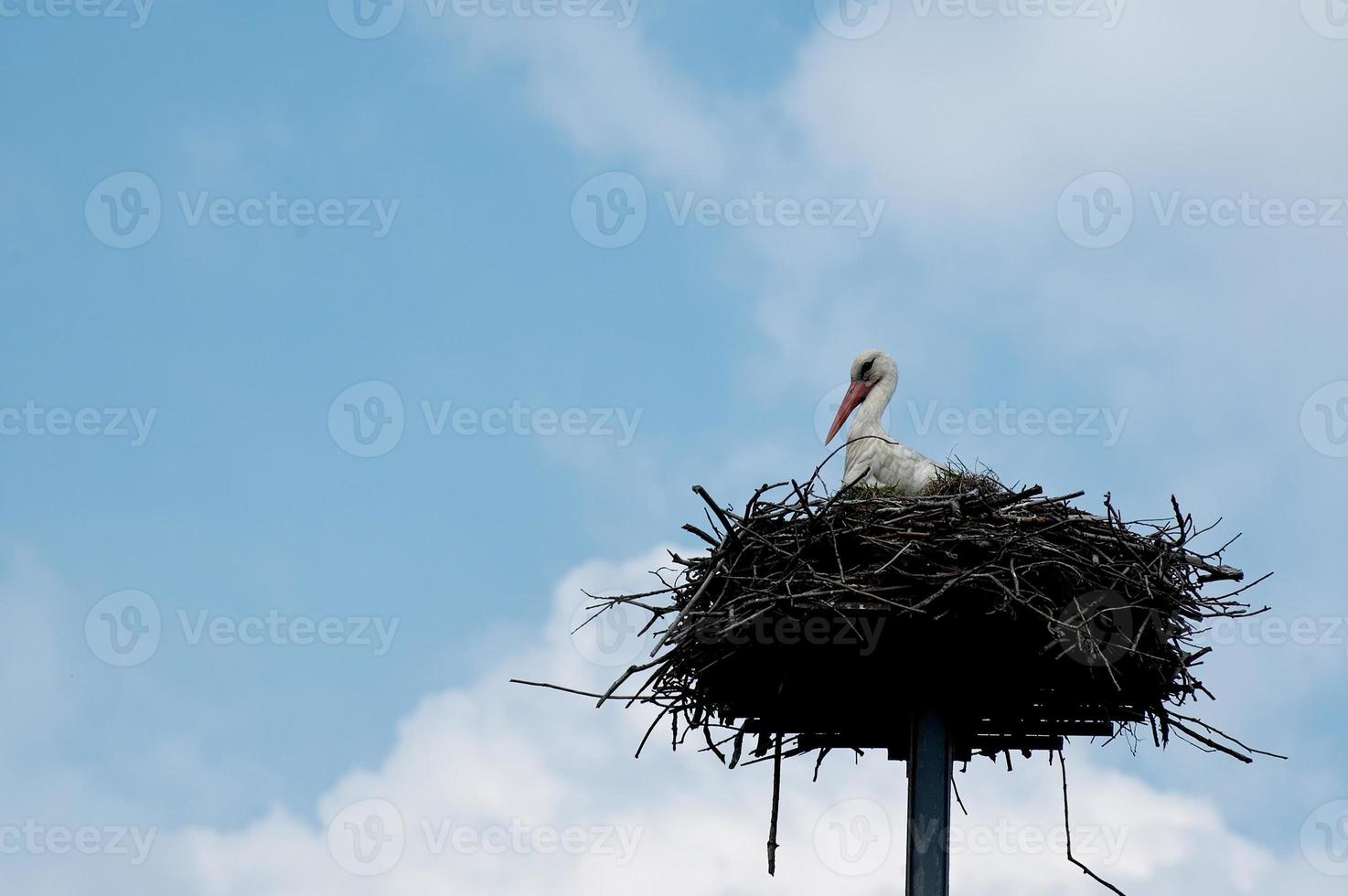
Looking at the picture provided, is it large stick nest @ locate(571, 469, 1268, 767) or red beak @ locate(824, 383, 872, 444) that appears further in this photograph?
red beak @ locate(824, 383, 872, 444)

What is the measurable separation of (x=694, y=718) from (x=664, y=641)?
0.56m

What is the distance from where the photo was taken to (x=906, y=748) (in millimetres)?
7461

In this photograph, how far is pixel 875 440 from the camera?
8875 millimetres

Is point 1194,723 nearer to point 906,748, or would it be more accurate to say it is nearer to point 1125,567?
point 1125,567

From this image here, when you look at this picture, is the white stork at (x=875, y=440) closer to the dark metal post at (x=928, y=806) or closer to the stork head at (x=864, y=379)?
the stork head at (x=864, y=379)

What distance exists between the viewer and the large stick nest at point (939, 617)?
668cm

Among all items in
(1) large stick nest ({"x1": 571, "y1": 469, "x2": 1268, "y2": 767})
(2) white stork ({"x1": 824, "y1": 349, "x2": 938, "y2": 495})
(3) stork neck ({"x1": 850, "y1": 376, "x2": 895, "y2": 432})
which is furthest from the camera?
(3) stork neck ({"x1": 850, "y1": 376, "x2": 895, "y2": 432})

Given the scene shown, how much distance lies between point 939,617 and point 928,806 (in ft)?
2.52

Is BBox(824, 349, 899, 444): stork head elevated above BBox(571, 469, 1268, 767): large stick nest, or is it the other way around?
BBox(824, 349, 899, 444): stork head

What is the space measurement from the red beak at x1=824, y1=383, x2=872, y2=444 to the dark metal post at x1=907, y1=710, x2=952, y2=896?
2.74 meters

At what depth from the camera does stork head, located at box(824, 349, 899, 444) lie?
→ 952 cm

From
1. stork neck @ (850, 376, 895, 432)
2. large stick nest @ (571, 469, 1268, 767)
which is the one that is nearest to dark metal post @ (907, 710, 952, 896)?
large stick nest @ (571, 469, 1268, 767)

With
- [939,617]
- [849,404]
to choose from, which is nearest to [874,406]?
[849,404]

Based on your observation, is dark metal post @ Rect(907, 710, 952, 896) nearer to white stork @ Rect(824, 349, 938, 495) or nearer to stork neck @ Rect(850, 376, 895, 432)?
white stork @ Rect(824, 349, 938, 495)
